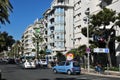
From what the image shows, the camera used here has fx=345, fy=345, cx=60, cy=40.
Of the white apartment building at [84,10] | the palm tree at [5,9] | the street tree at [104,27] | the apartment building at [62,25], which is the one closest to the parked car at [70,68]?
the street tree at [104,27]

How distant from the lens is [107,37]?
47.9 m

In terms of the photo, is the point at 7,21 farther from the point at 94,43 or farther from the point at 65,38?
the point at 65,38

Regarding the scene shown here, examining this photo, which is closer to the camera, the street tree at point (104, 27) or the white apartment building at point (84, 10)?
the street tree at point (104, 27)

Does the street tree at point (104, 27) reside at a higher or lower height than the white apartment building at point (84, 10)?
lower

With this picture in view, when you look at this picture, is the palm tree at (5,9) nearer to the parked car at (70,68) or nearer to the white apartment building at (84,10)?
the parked car at (70,68)

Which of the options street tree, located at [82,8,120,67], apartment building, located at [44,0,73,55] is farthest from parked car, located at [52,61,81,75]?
apartment building, located at [44,0,73,55]

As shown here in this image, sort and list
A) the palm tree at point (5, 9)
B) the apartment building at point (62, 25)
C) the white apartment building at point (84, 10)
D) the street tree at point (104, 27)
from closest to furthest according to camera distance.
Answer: the palm tree at point (5, 9) < the street tree at point (104, 27) < the white apartment building at point (84, 10) < the apartment building at point (62, 25)

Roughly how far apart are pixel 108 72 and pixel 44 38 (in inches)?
2989

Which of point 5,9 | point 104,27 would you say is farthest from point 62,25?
point 5,9

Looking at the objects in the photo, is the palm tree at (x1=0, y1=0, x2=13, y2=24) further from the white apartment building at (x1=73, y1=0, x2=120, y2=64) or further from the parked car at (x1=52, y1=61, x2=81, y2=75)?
the white apartment building at (x1=73, y1=0, x2=120, y2=64)

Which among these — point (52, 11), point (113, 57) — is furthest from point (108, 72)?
point (52, 11)

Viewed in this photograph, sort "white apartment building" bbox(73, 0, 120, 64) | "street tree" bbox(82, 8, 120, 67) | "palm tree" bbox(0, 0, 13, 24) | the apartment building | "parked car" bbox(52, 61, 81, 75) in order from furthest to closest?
1. the apartment building
2. "white apartment building" bbox(73, 0, 120, 64)
3. "street tree" bbox(82, 8, 120, 67)
4. "parked car" bbox(52, 61, 81, 75)
5. "palm tree" bbox(0, 0, 13, 24)

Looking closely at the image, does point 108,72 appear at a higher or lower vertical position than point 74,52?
lower

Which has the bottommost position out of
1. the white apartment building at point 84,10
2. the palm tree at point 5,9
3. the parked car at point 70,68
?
the parked car at point 70,68
